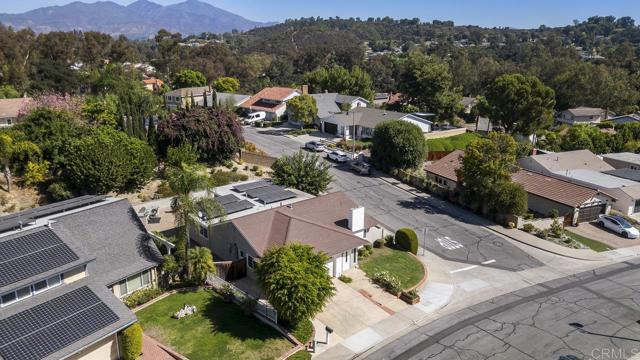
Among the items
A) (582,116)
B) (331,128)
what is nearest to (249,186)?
(331,128)

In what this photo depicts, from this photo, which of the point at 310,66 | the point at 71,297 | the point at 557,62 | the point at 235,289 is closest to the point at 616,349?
the point at 235,289

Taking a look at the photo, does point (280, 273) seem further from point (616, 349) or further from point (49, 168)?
point (49, 168)

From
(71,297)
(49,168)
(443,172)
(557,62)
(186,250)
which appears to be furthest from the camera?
(557,62)

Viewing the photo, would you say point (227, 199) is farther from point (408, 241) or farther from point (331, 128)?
point (331, 128)

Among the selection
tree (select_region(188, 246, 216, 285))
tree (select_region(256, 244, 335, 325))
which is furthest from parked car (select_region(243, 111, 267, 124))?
tree (select_region(256, 244, 335, 325))

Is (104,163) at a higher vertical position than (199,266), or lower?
higher
